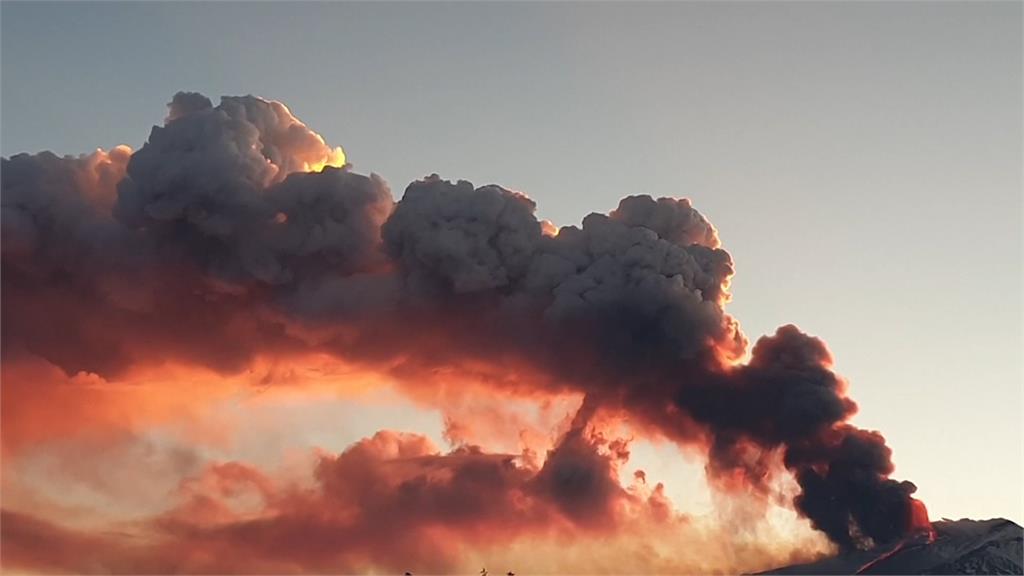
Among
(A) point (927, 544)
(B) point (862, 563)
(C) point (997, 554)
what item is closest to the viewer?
(B) point (862, 563)

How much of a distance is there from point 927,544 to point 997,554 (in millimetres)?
26073

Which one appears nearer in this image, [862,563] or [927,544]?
[862,563]

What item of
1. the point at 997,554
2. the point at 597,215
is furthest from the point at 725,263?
the point at 997,554

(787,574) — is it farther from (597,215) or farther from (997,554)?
(597,215)

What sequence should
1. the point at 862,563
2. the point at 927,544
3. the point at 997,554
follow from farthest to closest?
1. the point at 997,554
2. the point at 927,544
3. the point at 862,563

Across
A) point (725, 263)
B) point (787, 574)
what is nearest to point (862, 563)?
point (787, 574)

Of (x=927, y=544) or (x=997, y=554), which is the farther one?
(x=997, y=554)

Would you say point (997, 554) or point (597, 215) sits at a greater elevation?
point (597, 215)

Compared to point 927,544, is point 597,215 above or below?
above

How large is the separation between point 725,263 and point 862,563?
3483 cm

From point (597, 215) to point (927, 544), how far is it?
5272cm

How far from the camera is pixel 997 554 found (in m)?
158

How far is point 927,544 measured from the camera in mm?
138375

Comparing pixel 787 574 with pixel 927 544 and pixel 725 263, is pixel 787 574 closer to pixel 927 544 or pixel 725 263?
pixel 927 544
